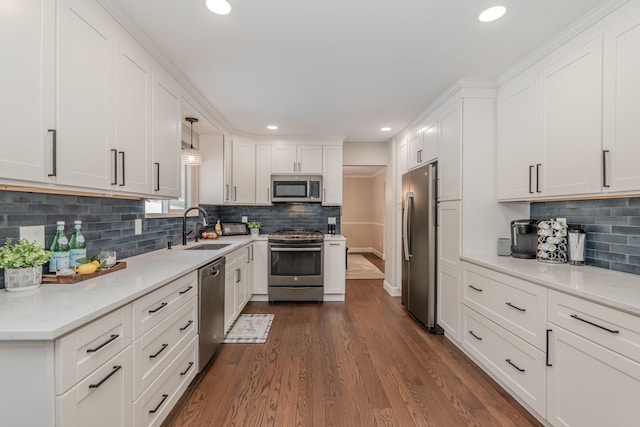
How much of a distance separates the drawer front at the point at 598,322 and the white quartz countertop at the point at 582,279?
41 millimetres

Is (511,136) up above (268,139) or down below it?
below

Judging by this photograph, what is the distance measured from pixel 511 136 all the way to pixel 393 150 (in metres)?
2.11

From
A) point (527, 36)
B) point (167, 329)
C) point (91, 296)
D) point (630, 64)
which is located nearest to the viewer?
point (91, 296)

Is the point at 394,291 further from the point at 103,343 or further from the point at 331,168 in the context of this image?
the point at 103,343

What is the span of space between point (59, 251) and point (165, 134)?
3.67 feet

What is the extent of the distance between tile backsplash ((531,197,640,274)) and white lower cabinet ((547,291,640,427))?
694mm

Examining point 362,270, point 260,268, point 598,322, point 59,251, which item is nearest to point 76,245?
point 59,251

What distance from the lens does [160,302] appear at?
1559mm

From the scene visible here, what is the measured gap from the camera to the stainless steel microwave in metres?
4.32

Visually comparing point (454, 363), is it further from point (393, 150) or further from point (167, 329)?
point (393, 150)

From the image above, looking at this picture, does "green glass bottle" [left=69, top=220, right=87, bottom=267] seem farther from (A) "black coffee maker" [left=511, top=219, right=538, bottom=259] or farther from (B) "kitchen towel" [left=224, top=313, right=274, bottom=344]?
(A) "black coffee maker" [left=511, top=219, right=538, bottom=259]

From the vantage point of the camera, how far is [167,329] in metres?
1.64

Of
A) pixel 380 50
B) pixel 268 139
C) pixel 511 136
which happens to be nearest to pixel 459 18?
pixel 380 50

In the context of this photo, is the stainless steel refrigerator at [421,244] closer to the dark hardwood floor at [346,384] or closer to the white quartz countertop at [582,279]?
the dark hardwood floor at [346,384]
